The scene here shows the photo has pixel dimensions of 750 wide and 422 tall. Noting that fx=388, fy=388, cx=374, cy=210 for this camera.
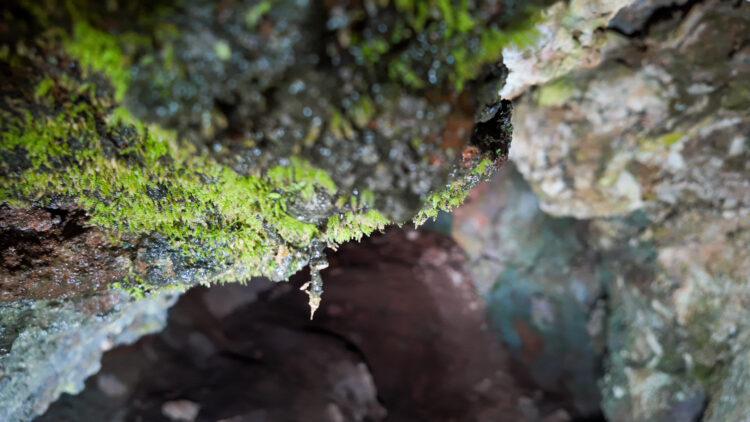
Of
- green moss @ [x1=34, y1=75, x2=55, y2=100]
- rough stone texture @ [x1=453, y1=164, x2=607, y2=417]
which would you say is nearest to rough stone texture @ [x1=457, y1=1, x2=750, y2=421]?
rough stone texture @ [x1=453, y1=164, x2=607, y2=417]

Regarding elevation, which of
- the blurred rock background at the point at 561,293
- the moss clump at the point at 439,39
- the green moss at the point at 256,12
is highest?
the blurred rock background at the point at 561,293

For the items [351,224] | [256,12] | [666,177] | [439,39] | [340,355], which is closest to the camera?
[256,12]

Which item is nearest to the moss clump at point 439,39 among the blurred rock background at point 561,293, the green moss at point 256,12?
the green moss at point 256,12

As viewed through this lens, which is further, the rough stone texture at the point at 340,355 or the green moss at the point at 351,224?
the rough stone texture at the point at 340,355

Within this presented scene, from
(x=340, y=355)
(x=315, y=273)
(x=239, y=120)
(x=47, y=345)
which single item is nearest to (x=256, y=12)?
(x=239, y=120)

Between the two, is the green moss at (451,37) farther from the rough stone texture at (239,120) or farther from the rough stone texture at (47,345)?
the rough stone texture at (47,345)

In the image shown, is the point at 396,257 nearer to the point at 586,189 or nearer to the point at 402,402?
the point at 402,402

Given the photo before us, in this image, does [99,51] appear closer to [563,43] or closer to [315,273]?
[315,273]

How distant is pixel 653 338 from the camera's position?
A: 16.9 feet

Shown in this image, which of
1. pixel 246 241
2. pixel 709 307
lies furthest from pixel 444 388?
pixel 246 241

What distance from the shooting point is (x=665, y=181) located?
4.44m

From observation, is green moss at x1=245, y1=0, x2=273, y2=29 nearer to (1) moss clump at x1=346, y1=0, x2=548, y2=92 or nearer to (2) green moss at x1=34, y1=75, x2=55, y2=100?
(1) moss clump at x1=346, y1=0, x2=548, y2=92

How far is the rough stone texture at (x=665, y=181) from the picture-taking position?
3.75 metres

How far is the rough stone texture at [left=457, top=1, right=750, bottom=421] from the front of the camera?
375 centimetres
